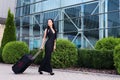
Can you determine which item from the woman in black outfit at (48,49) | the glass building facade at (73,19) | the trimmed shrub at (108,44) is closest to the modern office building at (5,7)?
the glass building facade at (73,19)

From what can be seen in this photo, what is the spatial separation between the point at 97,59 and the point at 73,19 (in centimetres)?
1004

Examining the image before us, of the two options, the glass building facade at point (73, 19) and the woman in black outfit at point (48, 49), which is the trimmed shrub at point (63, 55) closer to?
the woman in black outfit at point (48, 49)

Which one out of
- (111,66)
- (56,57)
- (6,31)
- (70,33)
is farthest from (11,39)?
(111,66)

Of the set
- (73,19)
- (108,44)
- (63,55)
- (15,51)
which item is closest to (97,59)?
(63,55)

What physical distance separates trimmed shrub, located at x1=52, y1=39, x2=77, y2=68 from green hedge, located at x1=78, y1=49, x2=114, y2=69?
38cm

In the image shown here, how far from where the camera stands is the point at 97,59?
41.5 ft

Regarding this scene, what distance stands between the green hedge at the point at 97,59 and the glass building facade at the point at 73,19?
665 centimetres

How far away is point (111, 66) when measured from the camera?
12.5 metres

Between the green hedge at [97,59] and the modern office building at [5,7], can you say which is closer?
the green hedge at [97,59]

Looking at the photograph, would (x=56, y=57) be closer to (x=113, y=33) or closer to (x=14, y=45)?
(x=14, y=45)

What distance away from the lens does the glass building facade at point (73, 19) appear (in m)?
20.2

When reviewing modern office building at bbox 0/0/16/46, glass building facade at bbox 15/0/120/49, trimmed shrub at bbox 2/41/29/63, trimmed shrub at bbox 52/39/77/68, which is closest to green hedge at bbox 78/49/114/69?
trimmed shrub at bbox 52/39/77/68

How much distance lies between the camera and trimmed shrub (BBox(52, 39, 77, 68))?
13.3 meters

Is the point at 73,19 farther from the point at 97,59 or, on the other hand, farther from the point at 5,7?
the point at 97,59
